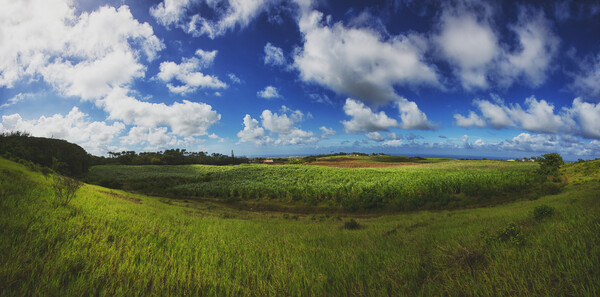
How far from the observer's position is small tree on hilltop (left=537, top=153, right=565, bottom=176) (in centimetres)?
3958

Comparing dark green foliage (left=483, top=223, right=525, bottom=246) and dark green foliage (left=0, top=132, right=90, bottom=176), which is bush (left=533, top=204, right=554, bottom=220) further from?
dark green foliage (left=0, top=132, right=90, bottom=176)

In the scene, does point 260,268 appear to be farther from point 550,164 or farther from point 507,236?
point 550,164

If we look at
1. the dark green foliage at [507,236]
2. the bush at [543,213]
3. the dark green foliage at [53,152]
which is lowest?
the bush at [543,213]

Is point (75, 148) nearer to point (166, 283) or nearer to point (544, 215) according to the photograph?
point (166, 283)

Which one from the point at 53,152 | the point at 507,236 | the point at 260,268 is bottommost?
the point at 260,268

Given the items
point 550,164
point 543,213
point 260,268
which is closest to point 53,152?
point 260,268

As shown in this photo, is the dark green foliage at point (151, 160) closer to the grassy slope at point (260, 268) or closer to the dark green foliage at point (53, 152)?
the dark green foliage at point (53, 152)

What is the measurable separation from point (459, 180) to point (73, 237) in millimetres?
41054

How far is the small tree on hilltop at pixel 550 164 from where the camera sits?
130 feet

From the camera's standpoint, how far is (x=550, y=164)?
41.6 meters

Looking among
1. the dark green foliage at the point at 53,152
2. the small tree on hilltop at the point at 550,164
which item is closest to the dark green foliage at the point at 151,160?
the dark green foliage at the point at 53,152

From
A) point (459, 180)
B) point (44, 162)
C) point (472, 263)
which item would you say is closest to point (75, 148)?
point (44, 162)

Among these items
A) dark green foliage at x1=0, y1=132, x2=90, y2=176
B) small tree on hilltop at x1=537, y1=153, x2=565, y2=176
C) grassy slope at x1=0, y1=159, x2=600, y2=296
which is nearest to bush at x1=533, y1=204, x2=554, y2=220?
grassy slope at x1=0, y1=159, x2=600, y2=296

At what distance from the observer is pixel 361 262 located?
384 cm
